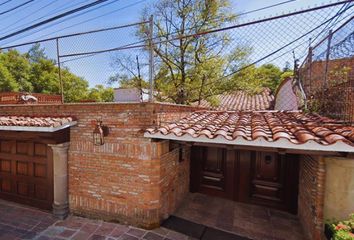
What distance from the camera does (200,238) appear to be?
4594 mm

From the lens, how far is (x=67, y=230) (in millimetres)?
4801

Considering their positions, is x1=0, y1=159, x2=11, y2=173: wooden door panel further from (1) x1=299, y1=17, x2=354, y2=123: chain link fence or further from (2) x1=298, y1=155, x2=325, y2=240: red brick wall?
(1) x1=299, y1=17, x2=354, y2=123: chain link fence

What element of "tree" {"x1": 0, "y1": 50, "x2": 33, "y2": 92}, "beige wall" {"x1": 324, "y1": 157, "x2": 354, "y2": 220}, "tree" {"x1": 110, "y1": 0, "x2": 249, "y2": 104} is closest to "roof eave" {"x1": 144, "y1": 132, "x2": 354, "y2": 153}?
"beige wall" {"x1": 324, "y1": 157, "x2": 354, "y2": 220}

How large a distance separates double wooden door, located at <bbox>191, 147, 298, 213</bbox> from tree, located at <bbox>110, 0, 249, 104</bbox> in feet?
20.0

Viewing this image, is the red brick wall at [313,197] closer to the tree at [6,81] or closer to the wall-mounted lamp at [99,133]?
the wall-mounted lamp at [99,133]

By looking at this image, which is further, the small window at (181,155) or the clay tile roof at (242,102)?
the clay tile roof at (242,102)

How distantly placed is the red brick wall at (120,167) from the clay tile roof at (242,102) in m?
8.36

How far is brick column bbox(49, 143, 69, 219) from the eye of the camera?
5.34 metres

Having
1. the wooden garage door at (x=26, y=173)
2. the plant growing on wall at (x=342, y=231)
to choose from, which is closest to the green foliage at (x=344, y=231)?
the plant growing on wall at (x=342, y=231)

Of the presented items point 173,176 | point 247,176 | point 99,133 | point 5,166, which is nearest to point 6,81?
point 5,166

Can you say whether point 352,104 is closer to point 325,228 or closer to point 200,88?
point 325,228

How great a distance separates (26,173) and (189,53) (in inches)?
399

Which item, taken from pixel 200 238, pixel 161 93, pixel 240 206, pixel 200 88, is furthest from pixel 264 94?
pixel 200 238

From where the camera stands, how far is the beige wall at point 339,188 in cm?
360
